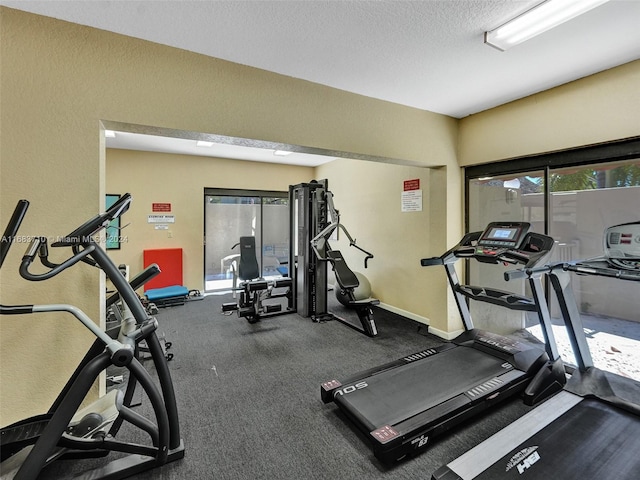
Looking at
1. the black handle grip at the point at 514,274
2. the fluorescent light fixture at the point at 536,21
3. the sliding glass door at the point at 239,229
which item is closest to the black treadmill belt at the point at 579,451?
the black handle grip at the point at 514,274

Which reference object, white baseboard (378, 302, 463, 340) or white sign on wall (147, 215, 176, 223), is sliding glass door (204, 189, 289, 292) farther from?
white baseboard (378, 302, 463, 340)

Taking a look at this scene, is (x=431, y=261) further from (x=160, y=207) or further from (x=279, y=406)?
(x=160, y=207)

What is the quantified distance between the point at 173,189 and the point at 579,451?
19.7 ft

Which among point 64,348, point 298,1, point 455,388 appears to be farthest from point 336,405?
point 298,1

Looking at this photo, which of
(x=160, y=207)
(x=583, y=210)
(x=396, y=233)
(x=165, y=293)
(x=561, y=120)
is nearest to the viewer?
(x=561, y=120)

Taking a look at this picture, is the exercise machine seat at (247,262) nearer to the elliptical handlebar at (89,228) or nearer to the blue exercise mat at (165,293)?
the blue exercise mat at (165,293)

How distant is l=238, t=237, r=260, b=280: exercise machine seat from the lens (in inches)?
195

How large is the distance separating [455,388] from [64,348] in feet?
8.98

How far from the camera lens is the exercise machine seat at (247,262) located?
4.95m

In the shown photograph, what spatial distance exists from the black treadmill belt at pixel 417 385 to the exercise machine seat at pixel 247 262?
3.12m

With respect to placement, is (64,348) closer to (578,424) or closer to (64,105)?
(64,105)

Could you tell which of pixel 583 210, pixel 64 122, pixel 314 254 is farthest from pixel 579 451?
pixel 64 122

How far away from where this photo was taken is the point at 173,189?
17.5ft

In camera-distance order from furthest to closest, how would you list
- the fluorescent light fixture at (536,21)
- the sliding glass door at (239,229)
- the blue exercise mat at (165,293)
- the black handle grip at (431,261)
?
1. the sliding glass door at (239,229)
2. the blue exercise mat at (165,293)
3. the black handle grip at (431,261)
4. the fluorescent light fixture at (536,21)
